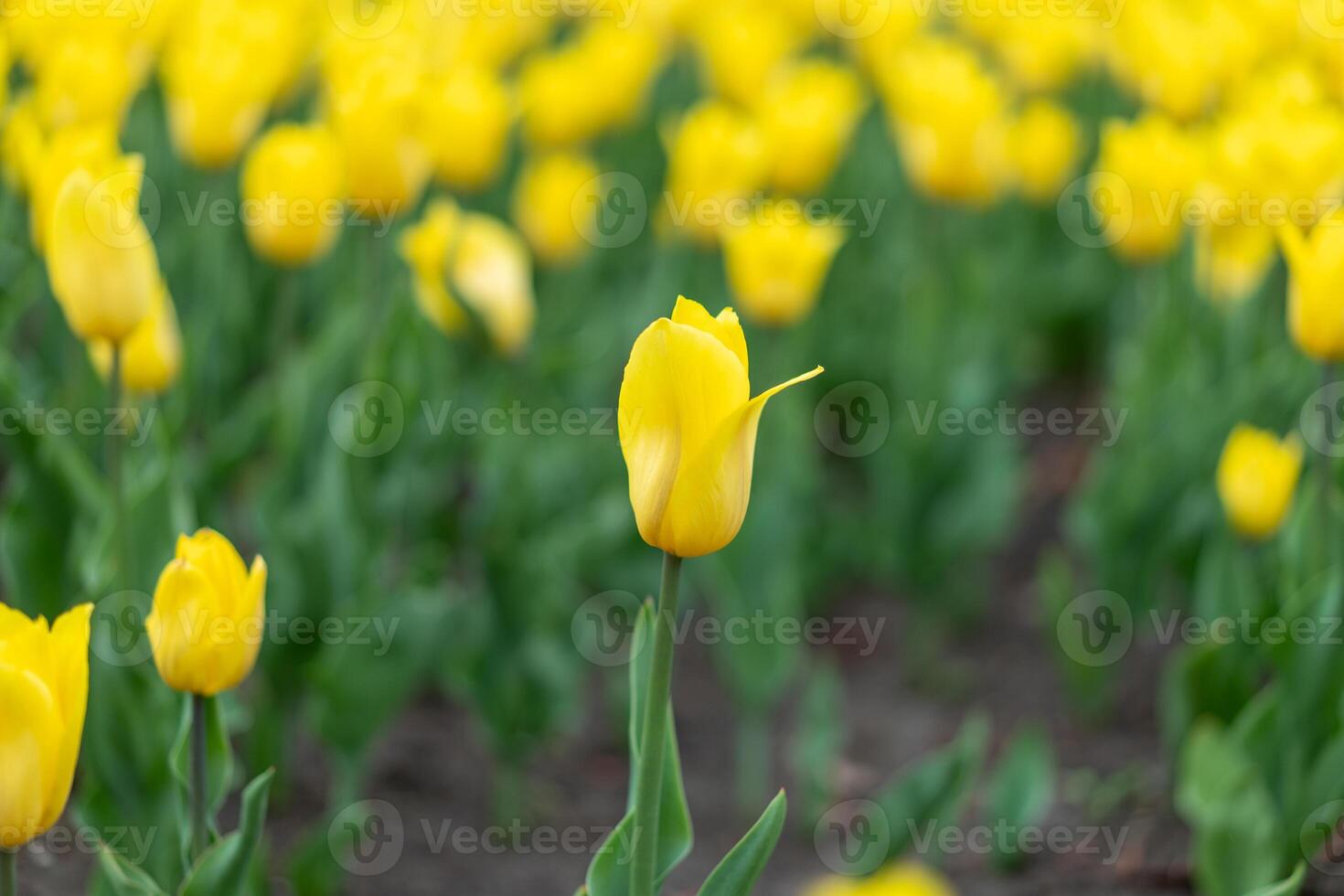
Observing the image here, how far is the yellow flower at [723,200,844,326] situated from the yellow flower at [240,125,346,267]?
85 centimetres

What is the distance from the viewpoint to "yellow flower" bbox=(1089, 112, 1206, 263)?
3408 millimetres

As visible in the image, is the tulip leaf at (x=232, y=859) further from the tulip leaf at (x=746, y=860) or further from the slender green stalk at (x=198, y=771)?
the tulip leaf at (x=746, y=860)

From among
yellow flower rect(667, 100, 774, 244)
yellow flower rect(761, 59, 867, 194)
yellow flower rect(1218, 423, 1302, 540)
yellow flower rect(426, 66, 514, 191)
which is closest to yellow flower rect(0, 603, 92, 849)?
yellow flower rect(1218, 423, 1302, 540)

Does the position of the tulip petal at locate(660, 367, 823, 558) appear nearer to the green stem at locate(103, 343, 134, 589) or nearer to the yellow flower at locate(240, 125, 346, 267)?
the green stem at locate(103, 343, 134, 589)

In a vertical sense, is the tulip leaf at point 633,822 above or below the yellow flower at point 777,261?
below

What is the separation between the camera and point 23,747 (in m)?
1.48

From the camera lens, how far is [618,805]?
3.30 m

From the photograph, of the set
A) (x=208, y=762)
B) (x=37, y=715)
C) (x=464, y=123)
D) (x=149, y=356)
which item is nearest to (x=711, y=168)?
(x=464, y=123)

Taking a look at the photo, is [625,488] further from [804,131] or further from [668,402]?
[668,402]

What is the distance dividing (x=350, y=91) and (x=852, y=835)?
188 centimetres

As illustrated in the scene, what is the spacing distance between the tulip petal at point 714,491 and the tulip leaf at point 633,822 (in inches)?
9.8

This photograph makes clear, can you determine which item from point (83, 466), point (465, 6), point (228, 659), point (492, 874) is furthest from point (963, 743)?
point (465, 6)

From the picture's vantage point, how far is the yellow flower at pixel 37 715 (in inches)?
57.6

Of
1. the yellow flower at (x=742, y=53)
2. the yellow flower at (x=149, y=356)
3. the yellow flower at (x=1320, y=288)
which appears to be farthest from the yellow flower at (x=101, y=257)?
the yellow flower at (x=742, y=53)
